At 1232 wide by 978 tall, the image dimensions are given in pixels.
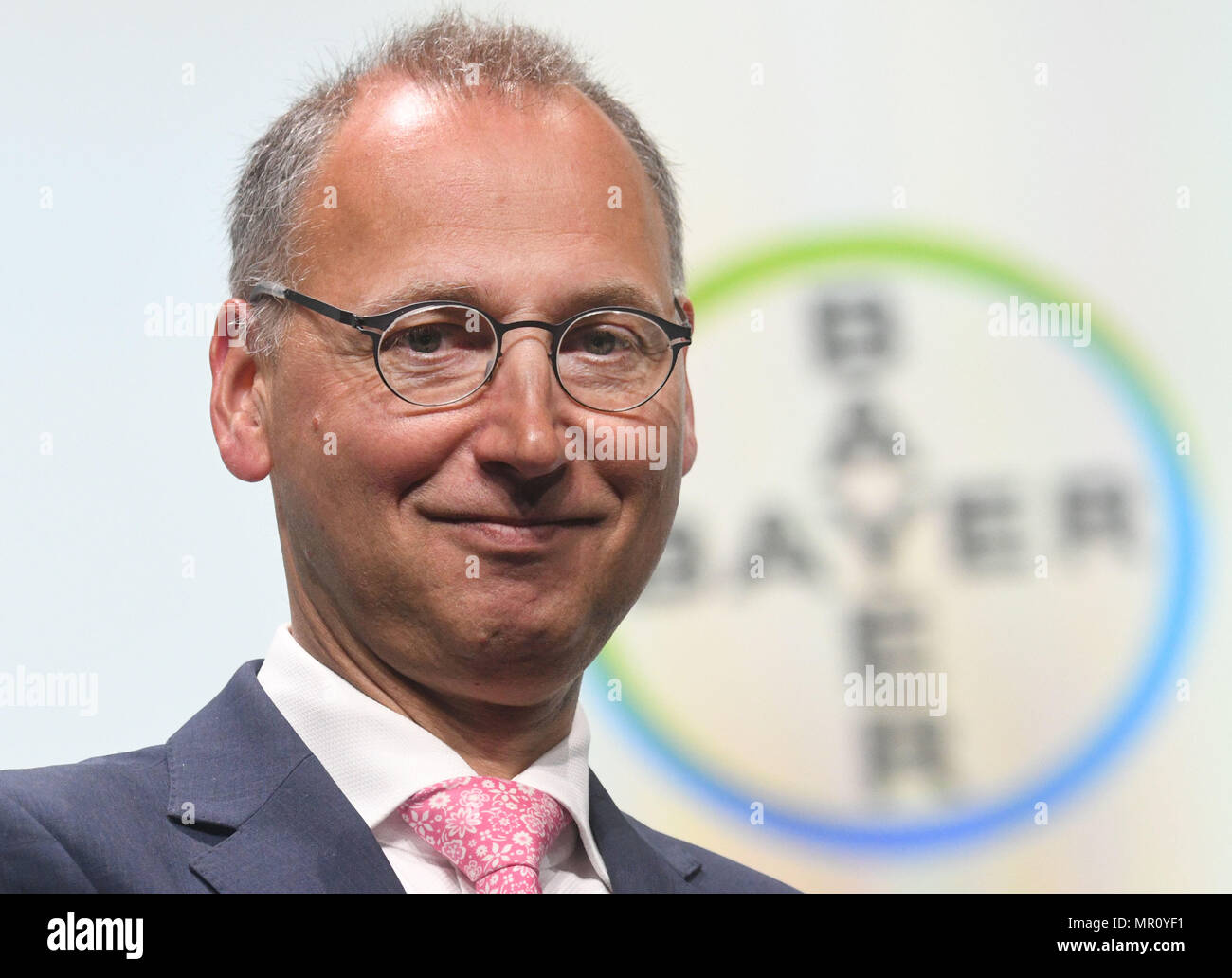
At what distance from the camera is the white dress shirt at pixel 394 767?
5.98ft

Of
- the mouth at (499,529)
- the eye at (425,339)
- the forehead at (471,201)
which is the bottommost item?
the mouth at (499,529)

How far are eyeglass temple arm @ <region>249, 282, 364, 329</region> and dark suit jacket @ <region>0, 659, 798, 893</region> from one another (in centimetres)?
53

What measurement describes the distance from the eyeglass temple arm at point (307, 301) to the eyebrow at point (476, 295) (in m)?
0.02

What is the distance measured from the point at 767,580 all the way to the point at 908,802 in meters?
0.55

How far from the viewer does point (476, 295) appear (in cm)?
182

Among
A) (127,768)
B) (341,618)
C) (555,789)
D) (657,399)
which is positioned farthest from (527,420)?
(127,768)

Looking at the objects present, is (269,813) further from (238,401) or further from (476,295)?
(476,295)

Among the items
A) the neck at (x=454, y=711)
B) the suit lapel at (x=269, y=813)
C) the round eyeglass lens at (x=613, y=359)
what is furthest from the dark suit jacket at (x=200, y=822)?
the round eyeglass lens at (x=613, y=359)

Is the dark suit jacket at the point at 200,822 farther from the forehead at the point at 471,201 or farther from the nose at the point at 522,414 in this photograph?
the forehead at the point at 471,201

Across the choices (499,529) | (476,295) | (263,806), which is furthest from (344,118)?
(263,806)

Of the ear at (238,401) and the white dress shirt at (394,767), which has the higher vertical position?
the ear at (238,401)

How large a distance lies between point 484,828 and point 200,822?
359 millimetres
